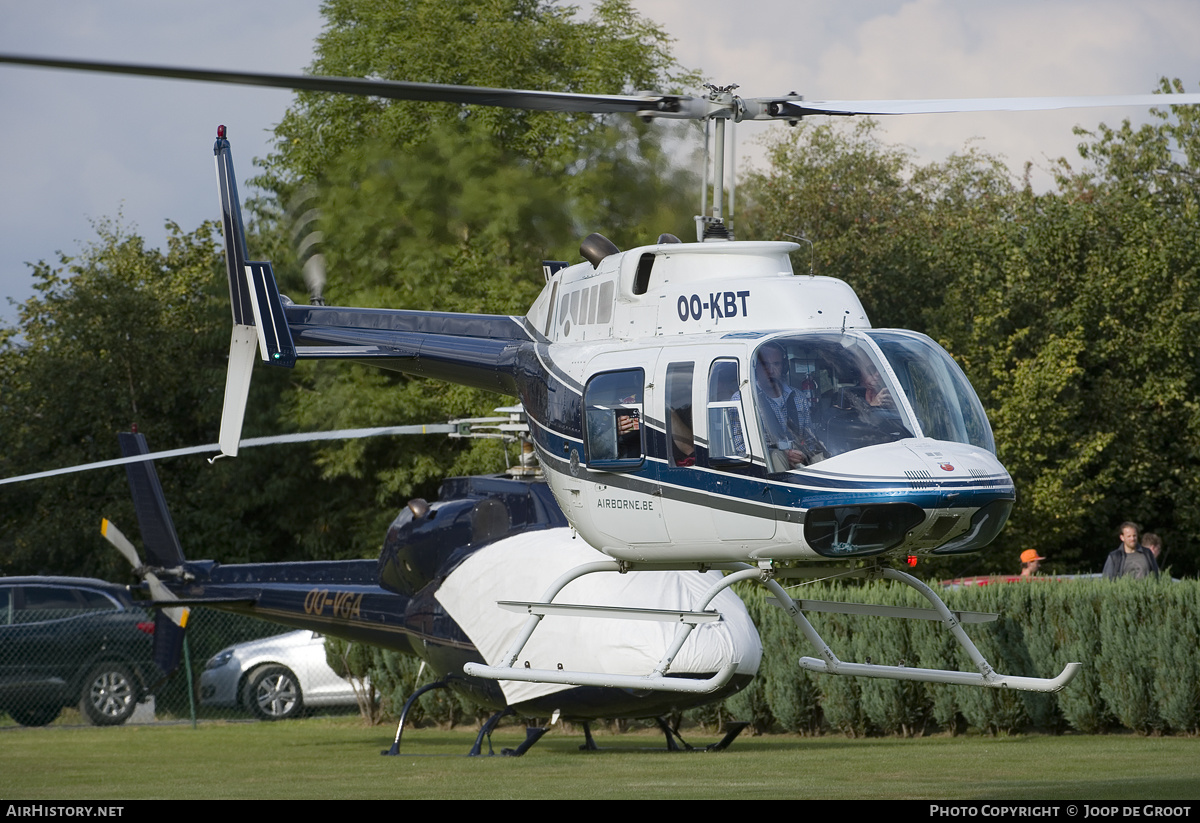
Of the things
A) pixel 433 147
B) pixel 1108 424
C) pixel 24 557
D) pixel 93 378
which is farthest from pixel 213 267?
pixel 1108 424

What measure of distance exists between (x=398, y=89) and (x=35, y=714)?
53.0 ft

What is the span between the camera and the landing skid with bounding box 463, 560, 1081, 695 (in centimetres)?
975

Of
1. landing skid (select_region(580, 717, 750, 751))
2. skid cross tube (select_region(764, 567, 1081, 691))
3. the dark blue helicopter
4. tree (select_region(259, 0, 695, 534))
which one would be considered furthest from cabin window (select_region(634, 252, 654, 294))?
tree (select_region(259, 0, 695, 534))

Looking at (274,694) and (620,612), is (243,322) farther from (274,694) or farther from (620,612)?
(274,694)

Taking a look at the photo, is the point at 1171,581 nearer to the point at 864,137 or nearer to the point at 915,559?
the point at 915,559

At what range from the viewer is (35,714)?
2158cm

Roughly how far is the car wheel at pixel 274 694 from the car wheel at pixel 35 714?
2.97m

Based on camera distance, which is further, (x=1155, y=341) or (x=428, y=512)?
(x=1155, y=341)

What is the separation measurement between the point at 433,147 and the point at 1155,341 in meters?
15.2

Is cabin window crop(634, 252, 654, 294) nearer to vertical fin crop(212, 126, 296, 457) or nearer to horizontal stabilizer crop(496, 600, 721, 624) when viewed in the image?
horizontal stabilizer crop(496, 600, 721, 624)

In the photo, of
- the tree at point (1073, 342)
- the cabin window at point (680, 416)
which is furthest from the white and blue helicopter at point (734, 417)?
the tree at point (1073, 342)

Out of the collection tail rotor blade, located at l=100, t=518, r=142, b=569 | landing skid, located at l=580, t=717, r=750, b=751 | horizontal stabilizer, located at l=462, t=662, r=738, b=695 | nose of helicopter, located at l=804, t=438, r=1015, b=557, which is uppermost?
nose of helicopter, located at l=804, t=438, r=1015, b=557

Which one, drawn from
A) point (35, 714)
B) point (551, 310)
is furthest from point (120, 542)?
point (551, 310)
